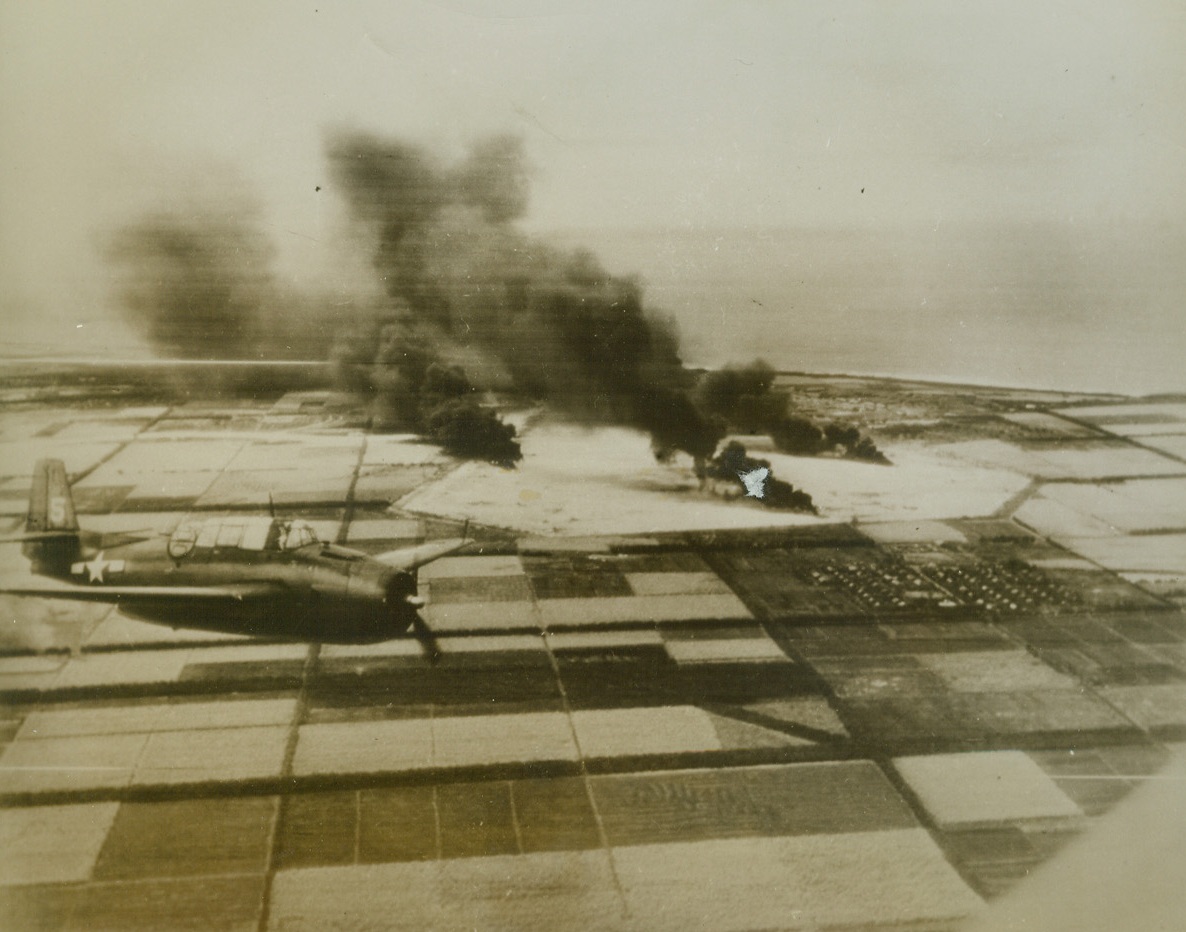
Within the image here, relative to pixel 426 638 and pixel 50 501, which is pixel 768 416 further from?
pixel 50 501

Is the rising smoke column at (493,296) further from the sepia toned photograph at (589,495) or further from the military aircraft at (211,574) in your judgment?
the military aircraft at (211,574)

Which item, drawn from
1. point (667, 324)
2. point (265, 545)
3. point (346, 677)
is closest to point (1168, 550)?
point (667, 324)

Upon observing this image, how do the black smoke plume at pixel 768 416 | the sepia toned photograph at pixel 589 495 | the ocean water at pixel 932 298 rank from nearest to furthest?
the sepia toned photograph at pixel 589 495 < the ocean water at pixel 932 298 < the black smoke plume at pixel 768 416

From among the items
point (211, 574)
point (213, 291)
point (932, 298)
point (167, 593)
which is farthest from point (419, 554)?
point (932, 298)

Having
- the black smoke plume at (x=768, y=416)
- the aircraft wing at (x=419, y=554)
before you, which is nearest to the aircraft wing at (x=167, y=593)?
the aircraft wing at (x=419, y=554)

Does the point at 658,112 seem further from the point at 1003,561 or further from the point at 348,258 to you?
the point at 1003,561
